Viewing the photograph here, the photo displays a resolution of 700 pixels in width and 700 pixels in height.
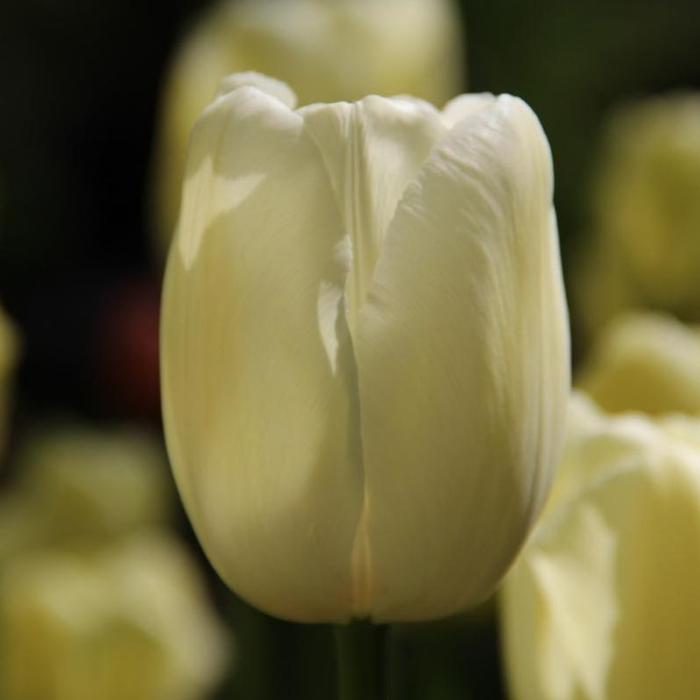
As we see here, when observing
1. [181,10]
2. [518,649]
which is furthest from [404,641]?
[181,10]

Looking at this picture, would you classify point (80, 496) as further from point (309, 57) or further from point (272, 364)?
point (272, 364)

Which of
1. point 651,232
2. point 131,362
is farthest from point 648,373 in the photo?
point 131,362

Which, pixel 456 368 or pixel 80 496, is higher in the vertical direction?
pixel 456 368

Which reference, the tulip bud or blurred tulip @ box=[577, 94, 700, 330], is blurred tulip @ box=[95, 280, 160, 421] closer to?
the tulip bud

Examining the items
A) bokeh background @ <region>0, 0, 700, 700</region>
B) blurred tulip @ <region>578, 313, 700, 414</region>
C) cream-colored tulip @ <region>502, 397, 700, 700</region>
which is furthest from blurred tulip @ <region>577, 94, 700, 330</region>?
cream-colored tulip @ <region>502, 397, 700, 700</region>

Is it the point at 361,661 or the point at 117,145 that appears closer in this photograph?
the point at 361,661

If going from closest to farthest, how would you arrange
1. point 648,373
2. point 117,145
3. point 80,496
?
point 648,373
point 80,496
point 117,145
